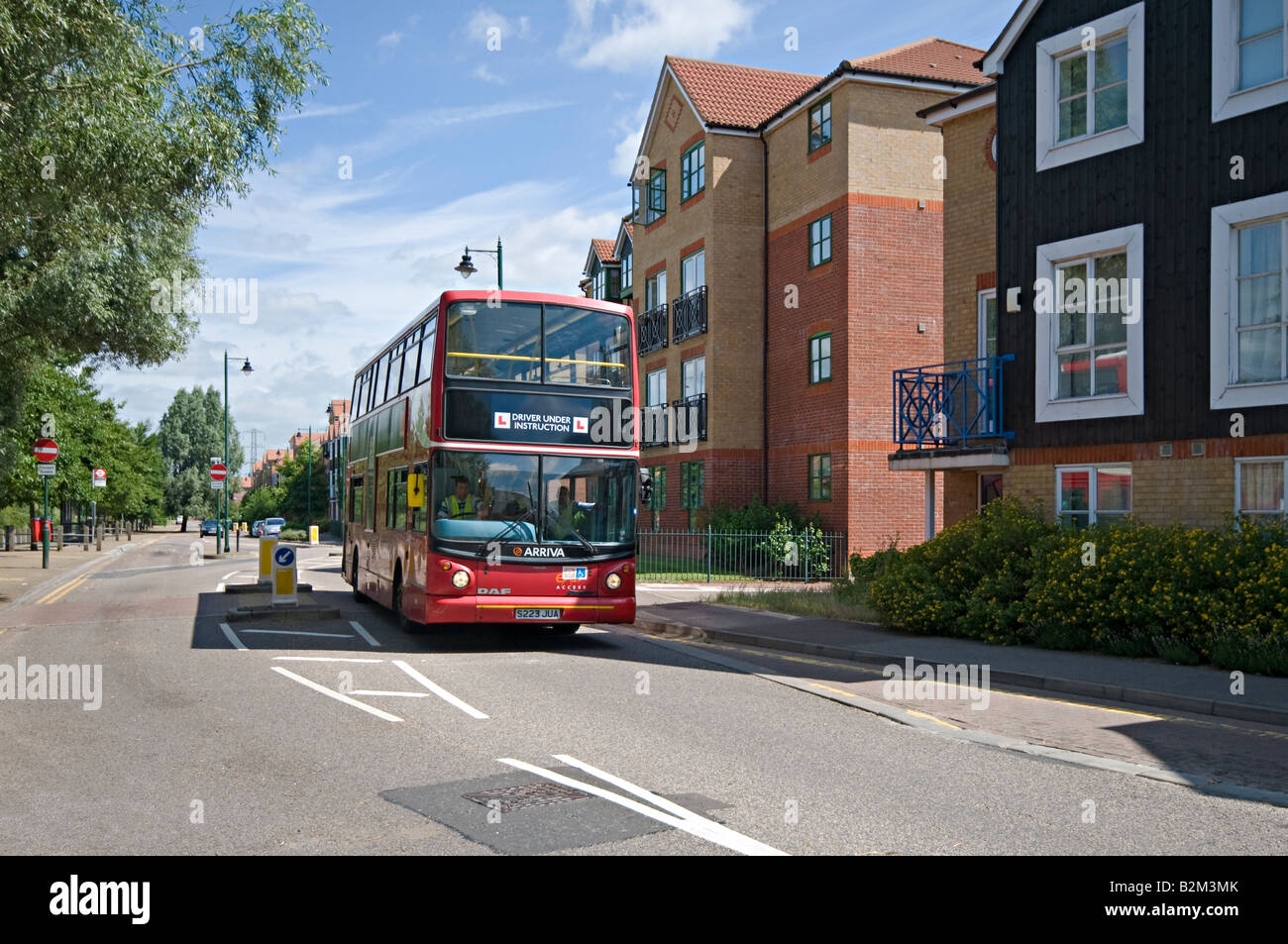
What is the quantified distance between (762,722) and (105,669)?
7.31 metres

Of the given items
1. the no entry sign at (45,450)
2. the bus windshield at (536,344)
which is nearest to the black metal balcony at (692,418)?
the no entry sign at (45,450)

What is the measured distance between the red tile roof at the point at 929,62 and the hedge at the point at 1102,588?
48.5 feet

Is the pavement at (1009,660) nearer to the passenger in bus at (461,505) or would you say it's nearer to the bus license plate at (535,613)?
the bus license plate at (535,613)

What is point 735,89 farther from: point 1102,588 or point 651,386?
point 1102,588

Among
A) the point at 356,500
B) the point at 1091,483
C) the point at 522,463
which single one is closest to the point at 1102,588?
the point at 1091,483

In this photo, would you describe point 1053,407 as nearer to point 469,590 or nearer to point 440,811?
point 469,590

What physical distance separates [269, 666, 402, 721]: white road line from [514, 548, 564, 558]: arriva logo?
117 inches

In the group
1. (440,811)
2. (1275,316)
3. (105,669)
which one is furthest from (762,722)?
(1275,316)

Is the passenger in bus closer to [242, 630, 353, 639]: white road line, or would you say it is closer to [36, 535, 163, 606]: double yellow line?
[242, 630, 353, 639]: white road line

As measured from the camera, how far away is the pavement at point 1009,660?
995cm

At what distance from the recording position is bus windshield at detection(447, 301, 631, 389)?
533 inches
